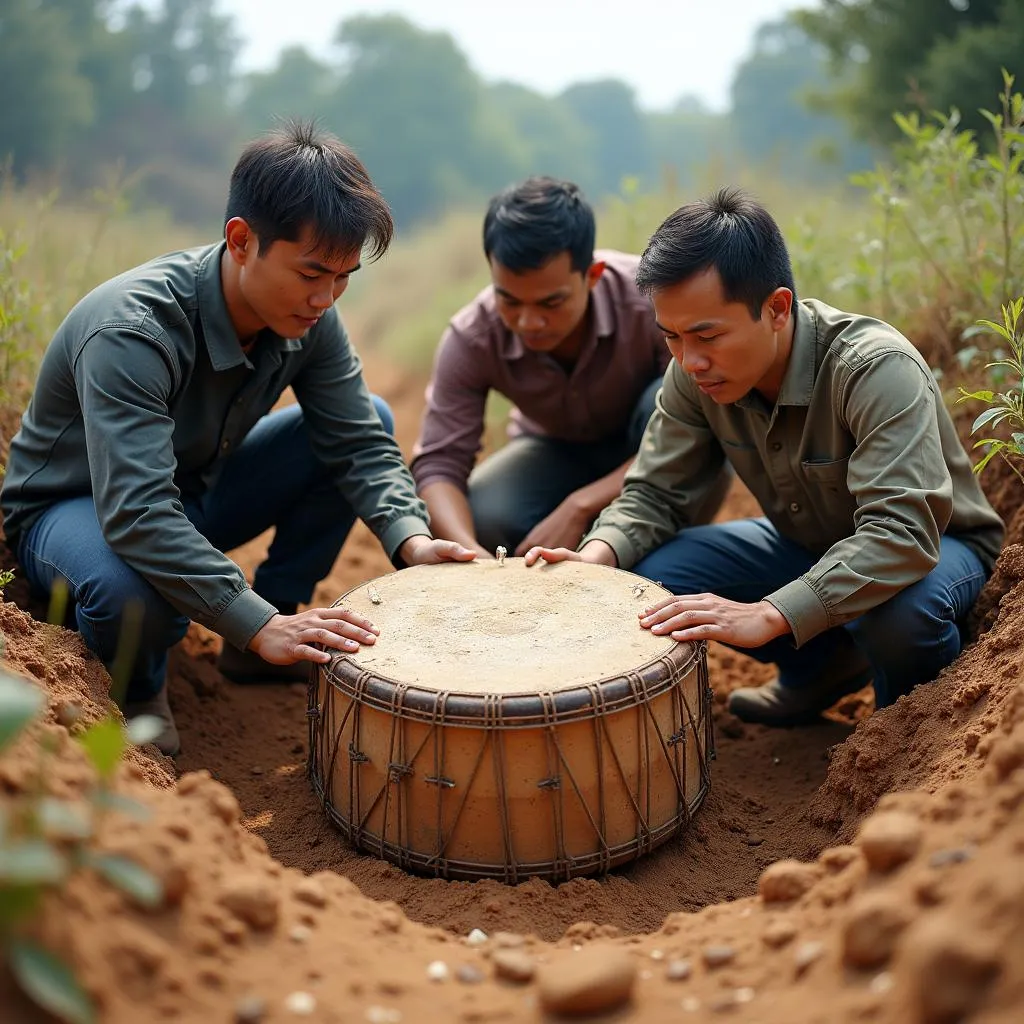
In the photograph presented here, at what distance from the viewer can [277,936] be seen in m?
1.67

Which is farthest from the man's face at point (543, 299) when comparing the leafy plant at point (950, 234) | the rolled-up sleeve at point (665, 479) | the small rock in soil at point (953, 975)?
the small rock in soil at point (953, 975)

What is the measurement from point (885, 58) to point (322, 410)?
5.85 metres

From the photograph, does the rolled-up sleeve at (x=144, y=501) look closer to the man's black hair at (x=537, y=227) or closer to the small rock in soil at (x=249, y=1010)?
the small rock in soil at (x=249, y=1010)

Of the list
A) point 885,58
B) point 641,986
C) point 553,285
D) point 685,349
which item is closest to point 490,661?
point 641,986

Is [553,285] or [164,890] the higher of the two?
[553,285]

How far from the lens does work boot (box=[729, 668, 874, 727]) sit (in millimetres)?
3137

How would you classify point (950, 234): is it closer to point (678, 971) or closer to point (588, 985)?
point (678, 971)

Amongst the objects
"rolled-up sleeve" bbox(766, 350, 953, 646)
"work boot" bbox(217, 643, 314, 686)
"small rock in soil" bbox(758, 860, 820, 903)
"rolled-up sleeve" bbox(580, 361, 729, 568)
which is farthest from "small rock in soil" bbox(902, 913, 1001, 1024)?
"work boot" bbox(217, 643, 314, 686)

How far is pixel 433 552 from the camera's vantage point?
2879 millimetres

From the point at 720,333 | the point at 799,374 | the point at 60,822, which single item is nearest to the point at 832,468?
the point at 799,374

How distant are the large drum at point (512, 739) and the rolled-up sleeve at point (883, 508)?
11.8 inches

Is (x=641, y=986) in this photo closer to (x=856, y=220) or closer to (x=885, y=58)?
(x=856, y=220)

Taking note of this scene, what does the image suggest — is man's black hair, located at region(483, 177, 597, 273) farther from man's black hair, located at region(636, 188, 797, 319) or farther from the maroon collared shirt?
man's black hair, located at region(636, 188, 797, 319)

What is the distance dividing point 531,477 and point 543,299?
0.80m
